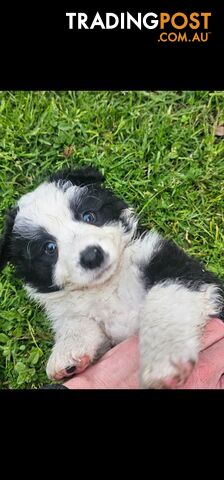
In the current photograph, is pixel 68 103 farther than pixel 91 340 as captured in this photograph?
Yes

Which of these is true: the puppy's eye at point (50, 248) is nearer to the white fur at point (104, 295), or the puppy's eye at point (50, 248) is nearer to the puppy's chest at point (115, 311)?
the white fur at point (104, 295)

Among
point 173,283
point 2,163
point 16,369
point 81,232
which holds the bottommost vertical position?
point 16,369

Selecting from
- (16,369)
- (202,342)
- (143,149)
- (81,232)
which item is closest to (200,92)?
(143,149)

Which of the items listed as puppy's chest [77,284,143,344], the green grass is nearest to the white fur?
puppy's chest [77,284,143,344]

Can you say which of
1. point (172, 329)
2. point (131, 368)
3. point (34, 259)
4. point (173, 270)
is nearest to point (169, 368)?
point (172, 329)

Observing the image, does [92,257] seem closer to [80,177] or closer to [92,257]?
[92,257]

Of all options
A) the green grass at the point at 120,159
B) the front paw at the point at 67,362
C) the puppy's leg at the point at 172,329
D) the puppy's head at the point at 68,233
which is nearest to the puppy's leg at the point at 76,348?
the front paw at the point at 67,362

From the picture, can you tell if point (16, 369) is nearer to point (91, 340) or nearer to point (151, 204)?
point (91, 340)
